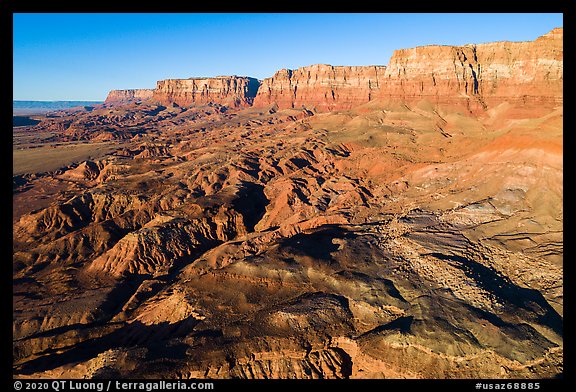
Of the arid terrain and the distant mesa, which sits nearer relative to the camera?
the arid terrain

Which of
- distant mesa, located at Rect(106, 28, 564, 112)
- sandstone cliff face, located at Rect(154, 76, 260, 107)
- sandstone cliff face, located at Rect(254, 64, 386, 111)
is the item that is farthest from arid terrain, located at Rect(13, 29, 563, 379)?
sandstone cliff face, located at Rect(154, 76, 260, 107)

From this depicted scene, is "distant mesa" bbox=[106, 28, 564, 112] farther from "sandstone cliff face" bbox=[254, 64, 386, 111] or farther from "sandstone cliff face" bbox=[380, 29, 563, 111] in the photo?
"sandstone cliff face" bbox=[254, 64, 386, 111]

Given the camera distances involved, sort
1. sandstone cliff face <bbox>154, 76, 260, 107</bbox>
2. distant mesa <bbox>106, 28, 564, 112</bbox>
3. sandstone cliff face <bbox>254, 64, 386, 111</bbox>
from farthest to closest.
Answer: sandstone cliff face <bbox>154, 76, 260, 107</bbox>
sandstone cliff face <bbox>254, 64, 386, 111</bbox>
distant mesa <bbox>106, 28, 564, 112</bbox>

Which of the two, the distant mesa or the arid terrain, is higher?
the distant mesa

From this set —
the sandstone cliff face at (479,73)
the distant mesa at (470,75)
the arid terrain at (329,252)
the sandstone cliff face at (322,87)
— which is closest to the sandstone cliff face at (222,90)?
the sandstone cliff face at (322,87)

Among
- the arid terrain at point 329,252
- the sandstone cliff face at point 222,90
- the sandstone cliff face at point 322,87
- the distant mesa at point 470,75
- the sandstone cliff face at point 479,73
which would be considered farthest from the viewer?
the sandstone cliff face at point 222,90

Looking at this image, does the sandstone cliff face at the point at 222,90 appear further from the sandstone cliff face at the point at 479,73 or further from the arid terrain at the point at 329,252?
the arid terrain at the point at 329,252

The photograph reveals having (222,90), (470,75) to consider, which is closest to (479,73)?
(470,75)

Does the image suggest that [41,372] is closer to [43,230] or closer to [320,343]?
[320,343]
